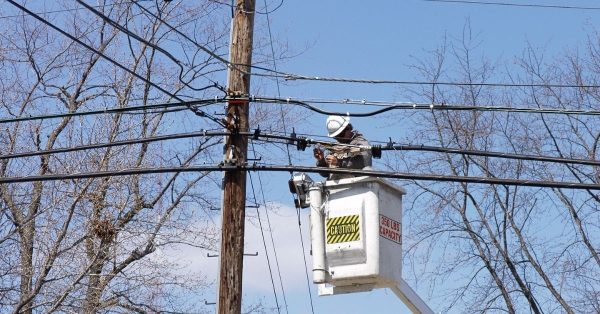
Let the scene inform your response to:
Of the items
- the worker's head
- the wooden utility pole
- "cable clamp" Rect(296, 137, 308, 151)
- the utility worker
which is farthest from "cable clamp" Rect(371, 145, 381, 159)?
the wooden utility pole

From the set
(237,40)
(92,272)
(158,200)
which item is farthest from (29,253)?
(237,40)

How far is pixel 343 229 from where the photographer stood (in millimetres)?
9922

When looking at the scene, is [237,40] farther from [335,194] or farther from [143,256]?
[143,256]

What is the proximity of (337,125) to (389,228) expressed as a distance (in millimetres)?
1368

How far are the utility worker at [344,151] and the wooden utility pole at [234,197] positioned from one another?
88cm

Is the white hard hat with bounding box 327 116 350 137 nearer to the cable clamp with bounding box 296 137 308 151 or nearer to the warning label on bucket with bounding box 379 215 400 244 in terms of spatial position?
the cable clamp with bounding box 296 137 308 151

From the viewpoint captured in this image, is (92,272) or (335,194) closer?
(335,194)

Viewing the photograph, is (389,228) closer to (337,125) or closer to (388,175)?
(388,175)

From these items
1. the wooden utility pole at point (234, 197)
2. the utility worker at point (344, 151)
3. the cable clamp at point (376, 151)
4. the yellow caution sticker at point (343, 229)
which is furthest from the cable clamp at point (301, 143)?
the yellow caution sticker at point (343, 229)

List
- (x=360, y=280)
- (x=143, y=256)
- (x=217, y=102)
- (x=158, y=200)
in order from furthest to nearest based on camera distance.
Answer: (x=158, y=200) < (x=143, y=256) < (x=217, y=102) < (x=360, y=280)

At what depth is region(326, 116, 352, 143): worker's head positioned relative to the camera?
1076cm

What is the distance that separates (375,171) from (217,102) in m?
2.09

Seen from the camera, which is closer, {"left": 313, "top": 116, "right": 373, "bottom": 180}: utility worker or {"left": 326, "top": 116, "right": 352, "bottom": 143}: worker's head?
{"left": 313, "top": 116, "right": 373, "bottom": 180}: utility worker

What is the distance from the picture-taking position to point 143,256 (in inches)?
688
